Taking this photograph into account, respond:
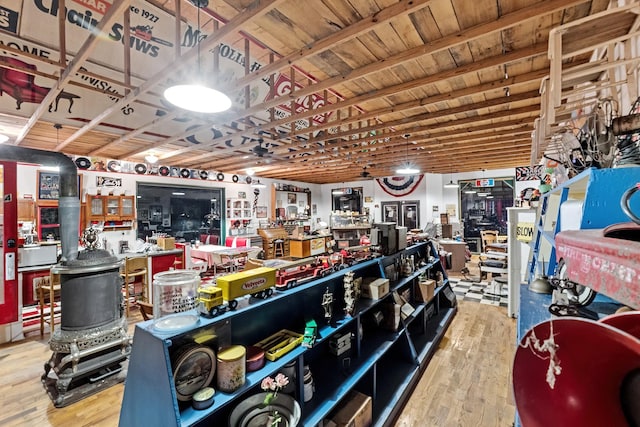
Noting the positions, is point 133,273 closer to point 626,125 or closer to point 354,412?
point 354,412

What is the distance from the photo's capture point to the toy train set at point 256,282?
4.80 ft

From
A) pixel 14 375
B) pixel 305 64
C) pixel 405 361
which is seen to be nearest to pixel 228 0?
pixel 305 64

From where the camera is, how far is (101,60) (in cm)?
302

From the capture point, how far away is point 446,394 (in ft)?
8.83

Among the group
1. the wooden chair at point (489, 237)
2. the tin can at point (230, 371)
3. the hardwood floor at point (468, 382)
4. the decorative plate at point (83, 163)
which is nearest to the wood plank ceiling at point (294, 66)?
the decorative plate at point (83, 163)

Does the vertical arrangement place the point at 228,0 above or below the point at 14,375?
above

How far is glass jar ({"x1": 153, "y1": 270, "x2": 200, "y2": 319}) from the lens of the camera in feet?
5.00

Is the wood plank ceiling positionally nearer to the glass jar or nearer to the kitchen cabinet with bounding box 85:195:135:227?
the kitchen cabinet with bounding box 85:195:135:227

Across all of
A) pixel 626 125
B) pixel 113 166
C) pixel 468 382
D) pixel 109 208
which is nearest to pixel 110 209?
pixel 109 208

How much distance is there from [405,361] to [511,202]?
8.58 meters

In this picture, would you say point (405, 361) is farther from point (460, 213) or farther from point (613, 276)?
point (460, 213)

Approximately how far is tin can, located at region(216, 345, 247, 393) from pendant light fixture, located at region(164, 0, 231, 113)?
1.63 m

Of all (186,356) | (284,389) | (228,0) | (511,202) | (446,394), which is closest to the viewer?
(186,356)

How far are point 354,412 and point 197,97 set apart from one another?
8.21 ft
